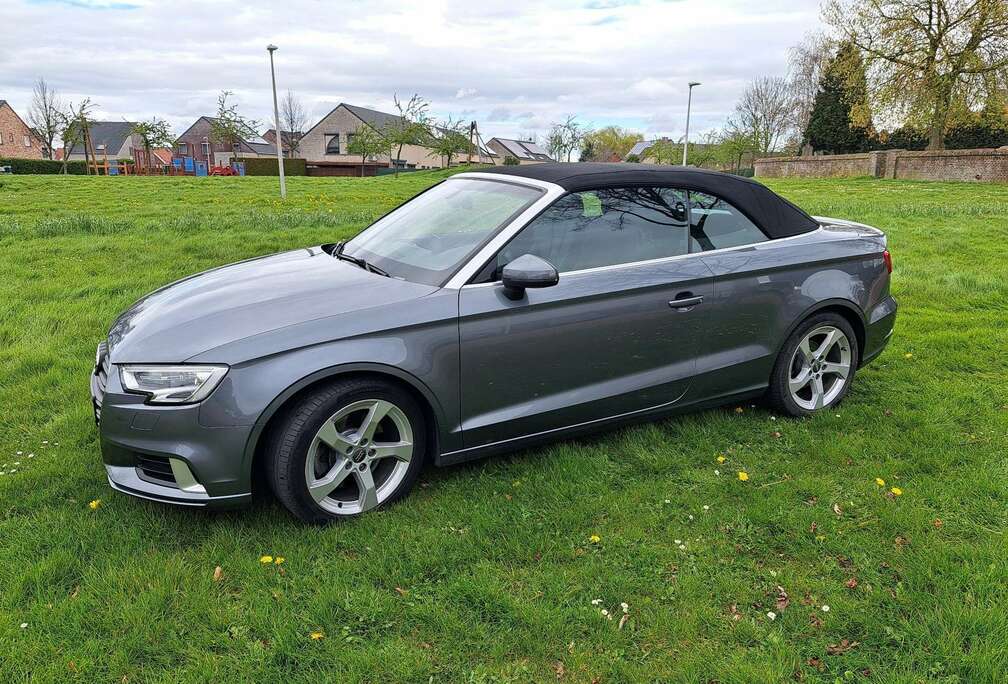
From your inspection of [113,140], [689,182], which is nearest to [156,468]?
[689,182]

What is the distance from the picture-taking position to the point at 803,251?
13.6ft

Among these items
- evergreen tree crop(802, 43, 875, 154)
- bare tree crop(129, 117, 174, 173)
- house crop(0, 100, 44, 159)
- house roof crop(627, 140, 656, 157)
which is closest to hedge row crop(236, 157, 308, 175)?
bare tree crop(129, 117, 174, 173)

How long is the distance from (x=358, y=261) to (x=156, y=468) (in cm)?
148

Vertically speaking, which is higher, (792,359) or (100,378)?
(100,378)

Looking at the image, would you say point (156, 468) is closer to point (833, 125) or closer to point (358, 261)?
point (358, 261)

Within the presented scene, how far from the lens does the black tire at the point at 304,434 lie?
2.92 meters

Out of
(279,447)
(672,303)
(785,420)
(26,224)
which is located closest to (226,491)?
(279,447)

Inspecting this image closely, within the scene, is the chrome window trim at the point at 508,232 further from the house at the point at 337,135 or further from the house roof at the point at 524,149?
the house roof at the point at 524,149

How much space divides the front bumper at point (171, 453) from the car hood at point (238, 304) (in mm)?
220

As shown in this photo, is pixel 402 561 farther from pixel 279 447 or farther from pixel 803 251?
pixel 803 251

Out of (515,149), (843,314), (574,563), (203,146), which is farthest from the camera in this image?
(515,149)

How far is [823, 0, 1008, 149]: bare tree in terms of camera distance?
100 ft

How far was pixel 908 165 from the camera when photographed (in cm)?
3406

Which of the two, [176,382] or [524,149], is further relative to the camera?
[524,149]
